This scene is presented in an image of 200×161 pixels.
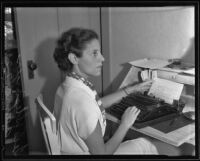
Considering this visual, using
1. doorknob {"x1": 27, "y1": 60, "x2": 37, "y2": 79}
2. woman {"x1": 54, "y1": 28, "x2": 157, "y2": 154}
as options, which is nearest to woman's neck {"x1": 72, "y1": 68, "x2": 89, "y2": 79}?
woman {"x1": 54, "y1": 28, "x2": 157, "y2": 154}

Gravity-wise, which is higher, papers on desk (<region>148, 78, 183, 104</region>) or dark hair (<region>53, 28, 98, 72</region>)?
dark hair (<region>53, 28, 98, 72</region>)

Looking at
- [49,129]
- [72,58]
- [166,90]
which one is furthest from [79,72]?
[166,90]

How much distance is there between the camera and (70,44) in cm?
120

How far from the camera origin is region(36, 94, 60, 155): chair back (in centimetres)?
126

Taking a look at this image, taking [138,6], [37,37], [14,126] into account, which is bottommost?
[14,126]

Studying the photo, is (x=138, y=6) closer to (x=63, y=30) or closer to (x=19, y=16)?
(x=63, y=30)

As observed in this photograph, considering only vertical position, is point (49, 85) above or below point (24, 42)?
below

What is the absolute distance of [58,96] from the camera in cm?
125

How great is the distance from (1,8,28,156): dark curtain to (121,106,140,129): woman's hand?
1.48 ft

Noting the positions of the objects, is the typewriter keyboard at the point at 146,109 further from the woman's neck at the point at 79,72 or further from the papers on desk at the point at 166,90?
the woman's neck at the point at 79,72

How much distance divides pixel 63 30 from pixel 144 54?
372mm

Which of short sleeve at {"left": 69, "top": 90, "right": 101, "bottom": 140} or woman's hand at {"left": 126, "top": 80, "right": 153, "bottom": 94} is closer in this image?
short sleeve at {"left": 69, "top": 90, "right": 101, "bottom": 140}

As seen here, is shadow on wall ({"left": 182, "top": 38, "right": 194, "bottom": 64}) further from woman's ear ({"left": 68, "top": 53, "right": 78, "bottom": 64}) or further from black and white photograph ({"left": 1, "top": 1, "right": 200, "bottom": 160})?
woman's ear ({"left": 68, "top": 53, "right": 78, "bottom": 64})

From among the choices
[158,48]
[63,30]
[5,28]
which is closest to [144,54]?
[158,48]
